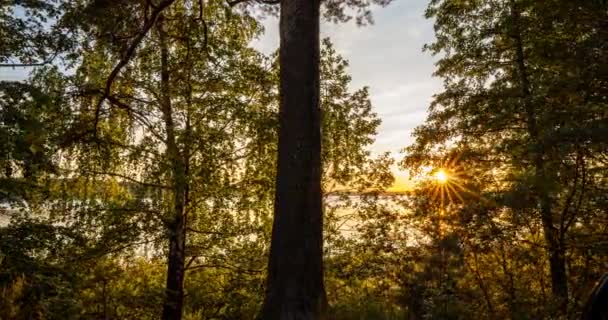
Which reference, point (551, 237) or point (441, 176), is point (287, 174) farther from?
point (441, 176)

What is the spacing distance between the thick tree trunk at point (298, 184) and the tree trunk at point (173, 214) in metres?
3.98

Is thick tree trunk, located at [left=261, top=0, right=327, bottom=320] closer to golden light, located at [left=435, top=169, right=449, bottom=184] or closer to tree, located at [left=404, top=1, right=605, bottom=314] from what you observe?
tree, located at [left=404, top=1, right=605, bottom=314]

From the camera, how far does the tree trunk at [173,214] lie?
28.4 ft

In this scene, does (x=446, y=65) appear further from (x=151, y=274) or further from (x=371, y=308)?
(x=151, y=274)

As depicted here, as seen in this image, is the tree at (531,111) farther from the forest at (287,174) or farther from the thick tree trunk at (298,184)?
the thick tree trunk at (298,184)

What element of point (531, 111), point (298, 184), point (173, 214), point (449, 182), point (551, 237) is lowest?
point (551, 237)

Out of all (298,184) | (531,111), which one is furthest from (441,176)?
(298,184)

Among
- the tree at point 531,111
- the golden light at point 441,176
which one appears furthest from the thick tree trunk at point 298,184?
the golden light at point 441,176

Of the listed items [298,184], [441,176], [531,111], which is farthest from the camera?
[441,176]

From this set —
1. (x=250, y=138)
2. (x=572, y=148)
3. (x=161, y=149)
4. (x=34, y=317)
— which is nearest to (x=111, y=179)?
(x=161, y=149)

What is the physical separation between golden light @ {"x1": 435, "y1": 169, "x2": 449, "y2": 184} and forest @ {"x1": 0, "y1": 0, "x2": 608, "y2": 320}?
0.34 ft

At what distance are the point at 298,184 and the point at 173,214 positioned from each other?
5.14m

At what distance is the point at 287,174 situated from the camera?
504 cm

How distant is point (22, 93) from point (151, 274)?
24.3 feet
